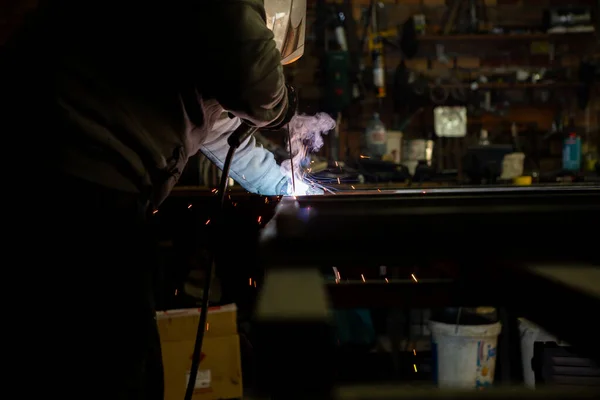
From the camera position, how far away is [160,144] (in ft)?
3.66

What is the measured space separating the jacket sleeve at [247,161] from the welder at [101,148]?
428mm

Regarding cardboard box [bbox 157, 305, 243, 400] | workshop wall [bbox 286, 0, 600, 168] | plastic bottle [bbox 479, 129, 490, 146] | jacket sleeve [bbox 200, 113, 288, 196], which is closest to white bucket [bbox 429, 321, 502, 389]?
cardboard box [bbox 157, 305, 243, 400]

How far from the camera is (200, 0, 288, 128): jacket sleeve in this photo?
1.05 metres

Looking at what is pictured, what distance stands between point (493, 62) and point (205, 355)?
3728 millimetres

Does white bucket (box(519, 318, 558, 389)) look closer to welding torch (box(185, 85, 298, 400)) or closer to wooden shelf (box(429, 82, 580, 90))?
welding torch (box(185, 85, 298, 400))

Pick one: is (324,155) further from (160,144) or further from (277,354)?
(277,354)

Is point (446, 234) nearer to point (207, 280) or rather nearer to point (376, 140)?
point (207, 280)

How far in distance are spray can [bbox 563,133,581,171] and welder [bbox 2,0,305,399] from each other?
3.98 meters

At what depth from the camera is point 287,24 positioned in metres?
1.46

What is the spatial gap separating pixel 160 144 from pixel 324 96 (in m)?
A: 3.50

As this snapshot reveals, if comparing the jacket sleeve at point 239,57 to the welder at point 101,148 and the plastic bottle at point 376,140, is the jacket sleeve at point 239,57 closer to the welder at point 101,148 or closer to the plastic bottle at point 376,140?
the welder at point 101,148

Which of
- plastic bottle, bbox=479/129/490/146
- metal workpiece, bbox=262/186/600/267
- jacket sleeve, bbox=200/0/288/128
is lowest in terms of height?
metal workpiece, bbox=262/186/600/267

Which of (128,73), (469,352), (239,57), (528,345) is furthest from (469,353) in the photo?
(128,73)

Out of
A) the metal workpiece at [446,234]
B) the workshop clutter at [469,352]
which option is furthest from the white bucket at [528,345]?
the metal workpiece at [446,234]
